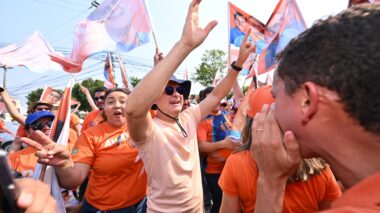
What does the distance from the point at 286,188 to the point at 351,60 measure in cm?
109

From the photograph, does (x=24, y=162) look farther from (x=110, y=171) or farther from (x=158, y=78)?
(x=158, y=78)

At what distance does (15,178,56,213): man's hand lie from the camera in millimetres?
696

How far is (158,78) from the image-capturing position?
6.55 feet

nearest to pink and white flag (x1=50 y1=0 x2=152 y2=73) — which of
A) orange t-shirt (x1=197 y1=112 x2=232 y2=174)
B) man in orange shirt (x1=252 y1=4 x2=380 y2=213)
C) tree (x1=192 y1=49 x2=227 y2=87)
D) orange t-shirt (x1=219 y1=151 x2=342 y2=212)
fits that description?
orange t-shirt (x1=197 y1=112 x2=232 y2=174)

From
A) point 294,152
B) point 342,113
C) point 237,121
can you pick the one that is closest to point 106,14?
point 237,121

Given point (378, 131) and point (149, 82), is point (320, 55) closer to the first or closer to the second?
point (378, 131)

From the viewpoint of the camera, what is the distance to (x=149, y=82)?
6.56 ft

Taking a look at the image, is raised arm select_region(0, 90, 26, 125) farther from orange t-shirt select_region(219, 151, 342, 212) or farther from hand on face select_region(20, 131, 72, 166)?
orange t-shirt select_region(219, 151, 342, 212)

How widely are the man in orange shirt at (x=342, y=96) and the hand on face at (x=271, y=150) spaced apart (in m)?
0.27

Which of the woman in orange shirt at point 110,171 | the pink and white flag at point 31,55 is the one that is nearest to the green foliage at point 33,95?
the pink and white flag at point 31,55

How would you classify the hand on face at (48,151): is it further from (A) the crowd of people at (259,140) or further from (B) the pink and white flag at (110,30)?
(B) the pink and white flag at (110,30)

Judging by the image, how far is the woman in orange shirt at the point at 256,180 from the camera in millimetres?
1771

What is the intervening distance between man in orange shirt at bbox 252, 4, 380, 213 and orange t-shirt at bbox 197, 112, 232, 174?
3.47 meters

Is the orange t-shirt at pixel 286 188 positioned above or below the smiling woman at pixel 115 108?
below
